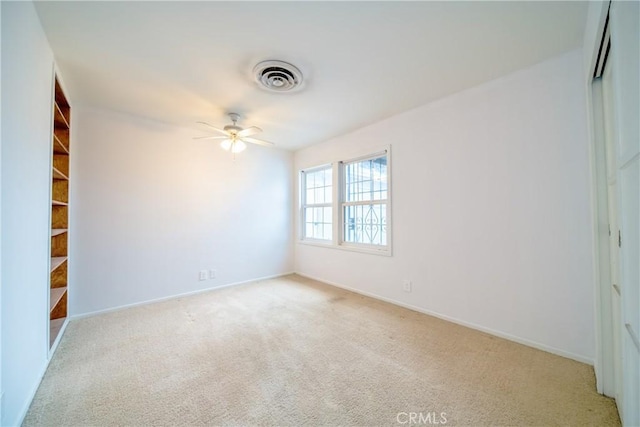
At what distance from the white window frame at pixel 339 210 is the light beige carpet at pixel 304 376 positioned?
989 mm

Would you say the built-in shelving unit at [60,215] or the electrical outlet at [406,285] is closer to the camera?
the built-in shelving unit at [60,215]

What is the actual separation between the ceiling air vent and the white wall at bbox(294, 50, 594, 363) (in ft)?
4.77

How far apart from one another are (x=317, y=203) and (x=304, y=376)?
3.01m

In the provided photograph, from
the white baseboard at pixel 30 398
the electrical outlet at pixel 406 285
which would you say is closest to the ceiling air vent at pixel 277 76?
the electrical outlet at pixel 406 285

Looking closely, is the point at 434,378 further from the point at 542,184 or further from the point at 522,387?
the point at 542,184

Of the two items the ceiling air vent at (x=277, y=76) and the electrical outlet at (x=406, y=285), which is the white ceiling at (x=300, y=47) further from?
the electrical outlet at (x=406, y=285)

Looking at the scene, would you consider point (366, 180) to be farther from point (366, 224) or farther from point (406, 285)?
point (406, 285)

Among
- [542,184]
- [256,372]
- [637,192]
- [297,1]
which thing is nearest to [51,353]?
[256,372]

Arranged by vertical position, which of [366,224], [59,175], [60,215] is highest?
[59,175]

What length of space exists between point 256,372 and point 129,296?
226cm

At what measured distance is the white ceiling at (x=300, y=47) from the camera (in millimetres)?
1534

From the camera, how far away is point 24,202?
142 centimetres

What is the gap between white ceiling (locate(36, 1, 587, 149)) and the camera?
1534 millimetres

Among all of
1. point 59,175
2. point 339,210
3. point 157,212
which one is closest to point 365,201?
point 339,210
